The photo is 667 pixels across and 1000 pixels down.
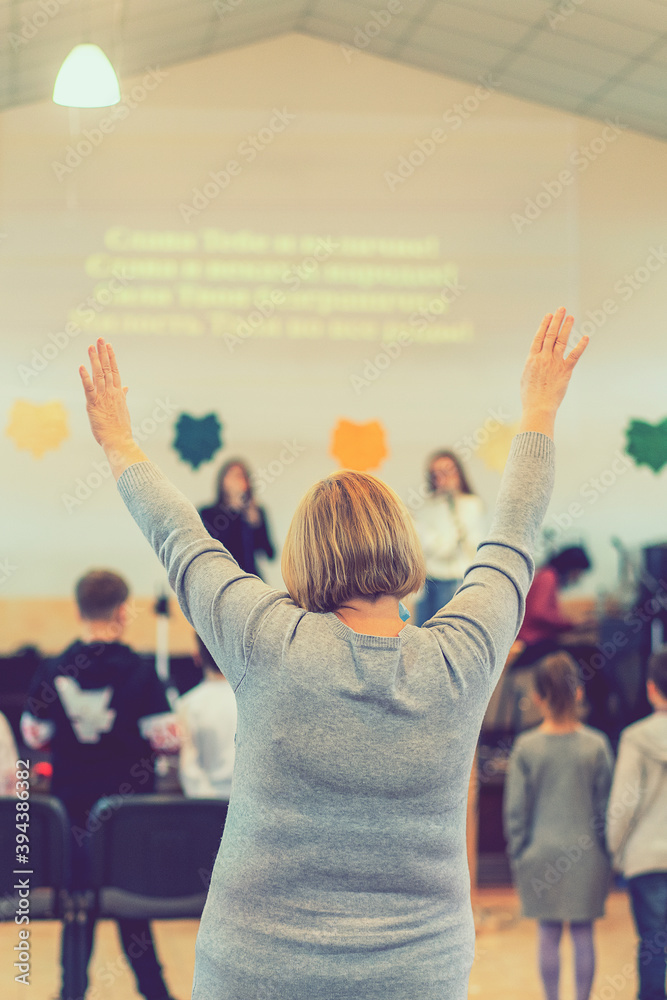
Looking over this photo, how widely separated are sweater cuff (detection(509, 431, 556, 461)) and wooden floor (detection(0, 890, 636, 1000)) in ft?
7.77

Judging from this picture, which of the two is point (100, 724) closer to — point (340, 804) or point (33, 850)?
point (33, 850)

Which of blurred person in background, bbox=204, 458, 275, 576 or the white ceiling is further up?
the white ceiling

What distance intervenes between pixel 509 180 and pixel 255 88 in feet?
5.29

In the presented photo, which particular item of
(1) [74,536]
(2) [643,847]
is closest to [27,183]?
(1) [74,536]

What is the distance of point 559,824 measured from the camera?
8.91 ft

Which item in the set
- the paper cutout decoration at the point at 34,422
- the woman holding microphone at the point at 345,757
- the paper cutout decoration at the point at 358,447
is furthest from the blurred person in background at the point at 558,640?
the woman holding microphone at the point at 345,757

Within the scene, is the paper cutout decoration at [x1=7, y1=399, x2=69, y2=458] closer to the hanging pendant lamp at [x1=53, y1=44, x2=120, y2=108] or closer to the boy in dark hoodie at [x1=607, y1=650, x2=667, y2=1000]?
the hanging pendant lamp at [x1=53, y1=44, x2=120, y2=108]

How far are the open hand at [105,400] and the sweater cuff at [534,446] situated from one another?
441mm

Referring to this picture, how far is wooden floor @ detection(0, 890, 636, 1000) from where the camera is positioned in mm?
2912

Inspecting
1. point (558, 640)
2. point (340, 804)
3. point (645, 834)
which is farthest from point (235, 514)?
point (340, 804)

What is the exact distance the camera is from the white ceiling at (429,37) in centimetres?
462

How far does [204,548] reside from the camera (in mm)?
997

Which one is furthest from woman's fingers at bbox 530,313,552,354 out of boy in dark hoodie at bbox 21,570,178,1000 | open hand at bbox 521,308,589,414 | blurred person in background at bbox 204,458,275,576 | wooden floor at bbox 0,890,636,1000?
blurred person in background at bbox 204,458,275,576

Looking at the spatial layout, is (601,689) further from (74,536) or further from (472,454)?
(74,536)
